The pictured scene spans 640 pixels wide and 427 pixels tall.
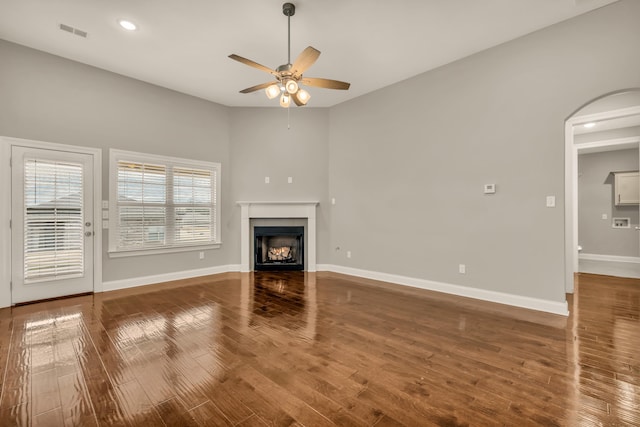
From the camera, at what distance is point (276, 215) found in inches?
227

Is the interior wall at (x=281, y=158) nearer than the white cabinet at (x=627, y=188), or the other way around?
the interior wall at (x=281, y=158)

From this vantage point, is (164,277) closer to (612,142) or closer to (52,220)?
(52,220)

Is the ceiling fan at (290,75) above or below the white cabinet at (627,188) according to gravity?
above

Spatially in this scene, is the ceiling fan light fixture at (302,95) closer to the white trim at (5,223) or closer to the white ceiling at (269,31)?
the white ceiling at (269,31)

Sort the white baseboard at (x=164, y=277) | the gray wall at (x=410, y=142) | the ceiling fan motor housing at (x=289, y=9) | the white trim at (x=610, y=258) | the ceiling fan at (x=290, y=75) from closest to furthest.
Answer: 1. the ceiling fan at (x=290, y=75)
2. the ceiling fan motor housing at (x=289, y=9)
3. the gray wall at (x=410, y=142)
4. the white baseboard at (x=164, y=277)
5. the white trim at (x=610, y=258)

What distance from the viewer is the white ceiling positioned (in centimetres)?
300

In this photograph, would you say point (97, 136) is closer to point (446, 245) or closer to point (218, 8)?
point (218, 8)

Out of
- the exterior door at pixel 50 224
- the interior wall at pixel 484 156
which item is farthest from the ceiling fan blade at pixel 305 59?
the exterior door at pixel 50 224

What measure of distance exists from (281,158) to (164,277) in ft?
10.1

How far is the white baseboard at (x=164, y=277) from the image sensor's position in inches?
172

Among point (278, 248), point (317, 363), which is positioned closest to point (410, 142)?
point (278, 248)

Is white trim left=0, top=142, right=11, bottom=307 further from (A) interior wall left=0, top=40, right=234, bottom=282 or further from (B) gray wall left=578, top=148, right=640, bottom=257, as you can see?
(B) gray wall left=578, top=148, right=640, bottom=257

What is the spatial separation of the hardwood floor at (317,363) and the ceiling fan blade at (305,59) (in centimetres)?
263

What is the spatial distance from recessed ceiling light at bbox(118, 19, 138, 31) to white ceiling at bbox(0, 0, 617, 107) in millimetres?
71
